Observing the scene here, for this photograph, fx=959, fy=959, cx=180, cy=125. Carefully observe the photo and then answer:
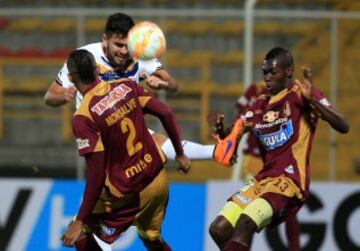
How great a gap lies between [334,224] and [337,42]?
2.73 metres

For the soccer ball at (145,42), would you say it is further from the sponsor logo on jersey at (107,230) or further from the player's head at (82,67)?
the sponsor logo on jersey at (107,230)

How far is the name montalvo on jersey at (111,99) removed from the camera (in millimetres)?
6793

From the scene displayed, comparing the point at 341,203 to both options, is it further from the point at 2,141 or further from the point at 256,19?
the point at 2,141

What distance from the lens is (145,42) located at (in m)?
7.49

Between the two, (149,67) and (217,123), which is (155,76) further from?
(217,123)

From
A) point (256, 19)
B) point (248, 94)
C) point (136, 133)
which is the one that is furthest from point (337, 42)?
point (136, 133)

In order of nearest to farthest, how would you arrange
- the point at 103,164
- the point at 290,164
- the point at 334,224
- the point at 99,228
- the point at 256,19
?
the point at 103,164 → the point at 99,228 → the point at 290,164 → the point at 334,224 → the point at 256,19

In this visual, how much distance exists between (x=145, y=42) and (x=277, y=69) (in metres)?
1.14

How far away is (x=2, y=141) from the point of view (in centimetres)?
1206

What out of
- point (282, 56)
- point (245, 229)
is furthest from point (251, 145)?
point (245, 229)

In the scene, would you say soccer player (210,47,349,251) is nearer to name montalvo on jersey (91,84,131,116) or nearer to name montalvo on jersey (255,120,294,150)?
name montalvo on jersey (255,120,294,150)

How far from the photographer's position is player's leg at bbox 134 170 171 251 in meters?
7.29

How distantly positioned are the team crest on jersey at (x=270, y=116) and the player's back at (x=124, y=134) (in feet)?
3.52

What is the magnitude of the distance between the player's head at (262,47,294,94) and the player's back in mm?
1234
